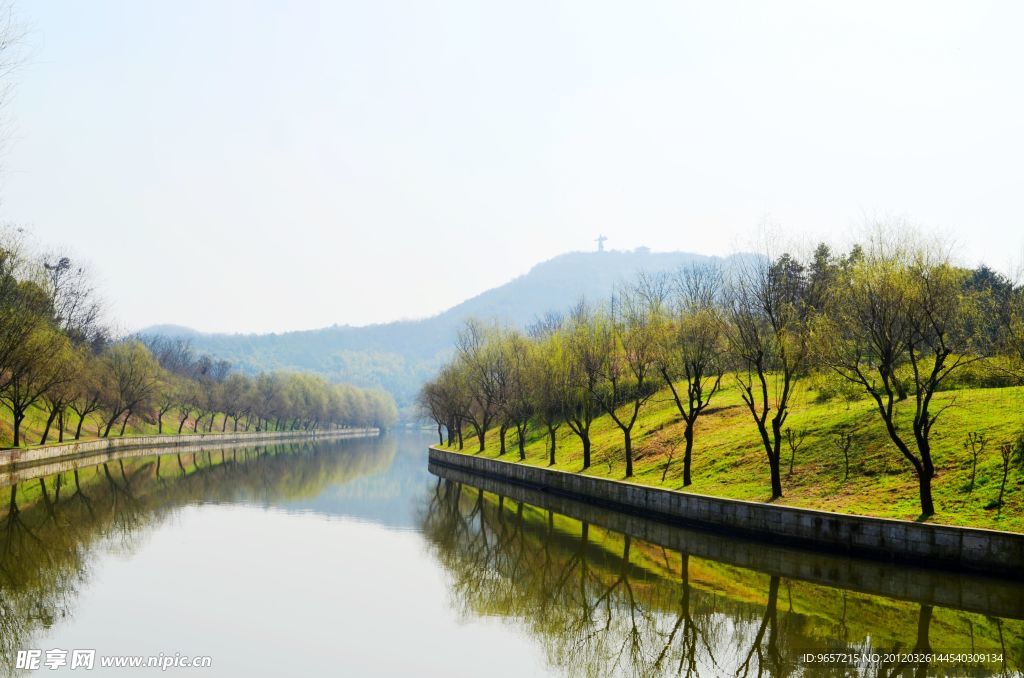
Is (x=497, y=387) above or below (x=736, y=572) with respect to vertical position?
above

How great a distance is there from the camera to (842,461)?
36969 millimetres

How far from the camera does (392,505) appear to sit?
49.8m

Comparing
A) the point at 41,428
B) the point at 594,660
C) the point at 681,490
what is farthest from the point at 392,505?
the point at 41,428

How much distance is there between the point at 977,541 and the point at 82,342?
92.3m

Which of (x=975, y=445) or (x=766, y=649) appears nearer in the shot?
(x=766, y=649)

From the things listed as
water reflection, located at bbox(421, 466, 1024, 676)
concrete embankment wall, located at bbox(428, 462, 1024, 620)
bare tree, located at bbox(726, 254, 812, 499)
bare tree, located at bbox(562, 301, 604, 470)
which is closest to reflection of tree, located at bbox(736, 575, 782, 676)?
water reflection, located at bbox(421, 466, 1024, 676)

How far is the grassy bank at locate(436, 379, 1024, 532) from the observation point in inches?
1140

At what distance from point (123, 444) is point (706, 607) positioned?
91.1 meters

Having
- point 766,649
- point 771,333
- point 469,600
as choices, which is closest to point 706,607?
point 766,649

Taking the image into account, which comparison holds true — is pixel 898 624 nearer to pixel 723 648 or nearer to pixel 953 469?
pixel 723 648

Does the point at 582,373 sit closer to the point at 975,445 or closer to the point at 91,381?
the point at 975,445

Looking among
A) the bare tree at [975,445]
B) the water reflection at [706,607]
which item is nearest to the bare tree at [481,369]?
the water reflection at [706,607]

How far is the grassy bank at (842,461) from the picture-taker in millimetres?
28953

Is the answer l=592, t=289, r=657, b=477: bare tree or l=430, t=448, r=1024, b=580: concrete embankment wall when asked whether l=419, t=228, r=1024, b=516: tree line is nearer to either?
l=592, t=289, r=657, b=477: bare tree
